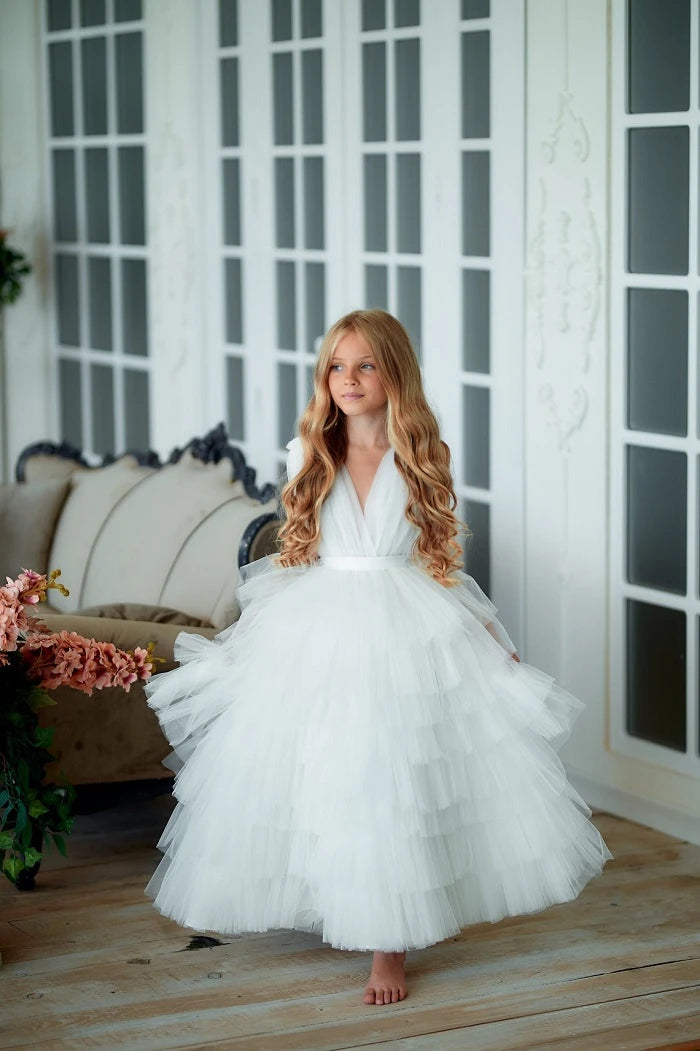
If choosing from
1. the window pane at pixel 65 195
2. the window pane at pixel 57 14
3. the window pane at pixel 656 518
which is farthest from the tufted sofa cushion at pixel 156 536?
the window pane at pixel 57 14

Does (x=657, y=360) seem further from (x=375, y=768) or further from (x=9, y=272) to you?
(x=9, y=272)

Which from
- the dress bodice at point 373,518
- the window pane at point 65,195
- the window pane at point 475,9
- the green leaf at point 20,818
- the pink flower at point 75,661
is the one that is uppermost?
the window pane at point 475,9

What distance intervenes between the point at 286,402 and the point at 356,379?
2.22 m

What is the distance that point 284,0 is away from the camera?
16.8 ft

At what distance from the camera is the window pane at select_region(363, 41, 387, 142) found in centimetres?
470

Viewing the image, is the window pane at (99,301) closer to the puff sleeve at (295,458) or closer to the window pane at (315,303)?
the window pane at (315,303)

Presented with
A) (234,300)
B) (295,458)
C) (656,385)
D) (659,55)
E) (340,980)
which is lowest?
(340,980)

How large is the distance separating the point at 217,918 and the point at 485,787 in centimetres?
57

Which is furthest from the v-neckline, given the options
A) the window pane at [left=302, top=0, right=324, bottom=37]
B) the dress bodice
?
the window pane at [left=302, top=0, right=324, bottom=37]

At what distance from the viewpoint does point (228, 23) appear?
539cm

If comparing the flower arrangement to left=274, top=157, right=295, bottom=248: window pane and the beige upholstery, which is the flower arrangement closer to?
the beige upholstery

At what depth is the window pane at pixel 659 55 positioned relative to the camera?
3.69 metres

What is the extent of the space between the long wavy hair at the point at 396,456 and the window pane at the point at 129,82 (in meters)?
3.10

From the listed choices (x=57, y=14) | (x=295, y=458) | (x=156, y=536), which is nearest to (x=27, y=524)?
(x=156, y=536)
